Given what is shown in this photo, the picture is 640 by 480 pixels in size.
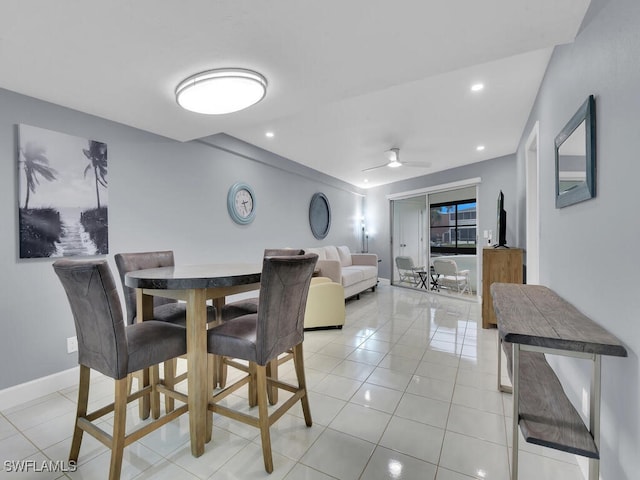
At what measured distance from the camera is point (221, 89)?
1859 millimetres

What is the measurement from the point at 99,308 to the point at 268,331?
76 cm

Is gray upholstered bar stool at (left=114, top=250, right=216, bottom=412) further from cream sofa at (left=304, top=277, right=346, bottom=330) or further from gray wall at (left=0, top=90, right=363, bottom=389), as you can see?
cream sofa at (left=304, top=277, right=346, bottom=330)

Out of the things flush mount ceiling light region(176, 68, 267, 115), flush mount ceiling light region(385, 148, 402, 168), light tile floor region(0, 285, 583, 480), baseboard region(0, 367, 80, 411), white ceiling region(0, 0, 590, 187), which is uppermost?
flush mount ceiling light region(385, 148, 402, 168)

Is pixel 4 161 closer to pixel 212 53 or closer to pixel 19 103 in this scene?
pixel 19 103

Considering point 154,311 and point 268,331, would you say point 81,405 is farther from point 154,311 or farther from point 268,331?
point 268,331

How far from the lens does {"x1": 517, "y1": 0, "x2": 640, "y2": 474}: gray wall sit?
0.97 meters

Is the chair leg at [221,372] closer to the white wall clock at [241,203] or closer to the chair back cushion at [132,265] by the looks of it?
the chair back cushion at [132,265]

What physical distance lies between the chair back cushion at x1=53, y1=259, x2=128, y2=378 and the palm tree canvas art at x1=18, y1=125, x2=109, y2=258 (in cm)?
125

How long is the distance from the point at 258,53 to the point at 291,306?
58.5 inches

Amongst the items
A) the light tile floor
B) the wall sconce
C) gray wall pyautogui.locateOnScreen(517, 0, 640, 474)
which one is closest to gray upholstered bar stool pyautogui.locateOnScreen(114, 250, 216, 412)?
the light tile floor

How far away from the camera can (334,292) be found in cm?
366

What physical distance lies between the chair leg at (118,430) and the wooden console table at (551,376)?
163 centimetres

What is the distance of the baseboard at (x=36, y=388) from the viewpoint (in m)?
2.04

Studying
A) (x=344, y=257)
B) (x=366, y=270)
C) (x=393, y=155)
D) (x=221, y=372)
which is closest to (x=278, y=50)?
(x=221, y=372)
